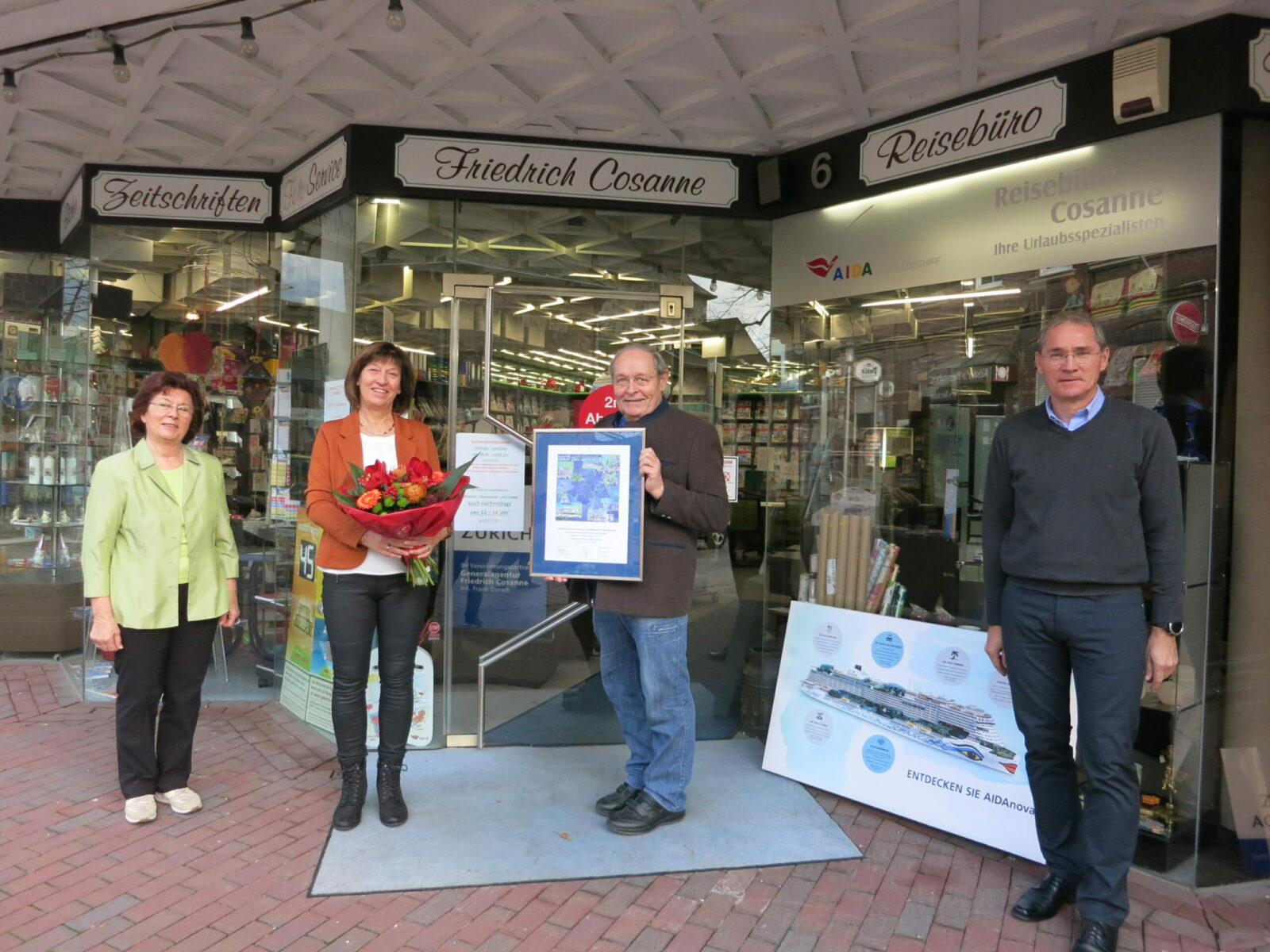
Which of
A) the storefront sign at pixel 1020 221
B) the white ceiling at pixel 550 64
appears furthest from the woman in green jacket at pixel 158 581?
the storefront sign at pixel 1020 221

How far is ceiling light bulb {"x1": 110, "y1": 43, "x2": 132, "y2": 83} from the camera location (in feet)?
12.9

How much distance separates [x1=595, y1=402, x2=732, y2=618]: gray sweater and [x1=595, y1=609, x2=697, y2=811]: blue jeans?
81 mm

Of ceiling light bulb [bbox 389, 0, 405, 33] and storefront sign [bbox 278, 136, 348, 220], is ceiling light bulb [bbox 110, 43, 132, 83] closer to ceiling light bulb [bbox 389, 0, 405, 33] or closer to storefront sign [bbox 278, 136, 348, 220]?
storefront sign [bbox 278, 136, 348, 220]

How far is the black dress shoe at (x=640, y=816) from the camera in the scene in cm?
361

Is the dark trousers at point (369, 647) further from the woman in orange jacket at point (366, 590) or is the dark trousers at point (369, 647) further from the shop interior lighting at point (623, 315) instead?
the shop interior lighting at point (623, 315)

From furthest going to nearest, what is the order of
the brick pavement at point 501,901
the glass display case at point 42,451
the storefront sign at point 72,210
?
the glass display case at point 42,451 < the storefront sign at point 72,210 < the brick pavement at point 501,901

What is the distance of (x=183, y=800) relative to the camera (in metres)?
3.78

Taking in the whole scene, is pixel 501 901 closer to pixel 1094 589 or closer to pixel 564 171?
pixel 1094 589

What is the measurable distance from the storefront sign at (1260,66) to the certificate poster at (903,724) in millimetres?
2318

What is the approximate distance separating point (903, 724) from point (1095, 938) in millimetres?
1181

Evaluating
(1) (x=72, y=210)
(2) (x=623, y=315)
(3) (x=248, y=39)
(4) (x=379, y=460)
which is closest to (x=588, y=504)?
(4) (x=379, y=460)

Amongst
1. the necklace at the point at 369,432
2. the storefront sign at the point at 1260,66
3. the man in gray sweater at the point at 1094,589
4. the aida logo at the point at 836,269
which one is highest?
the storefront sign at the point at 1260,66

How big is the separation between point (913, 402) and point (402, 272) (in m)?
2.75

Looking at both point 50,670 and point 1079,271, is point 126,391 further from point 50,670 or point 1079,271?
point 1079,271
